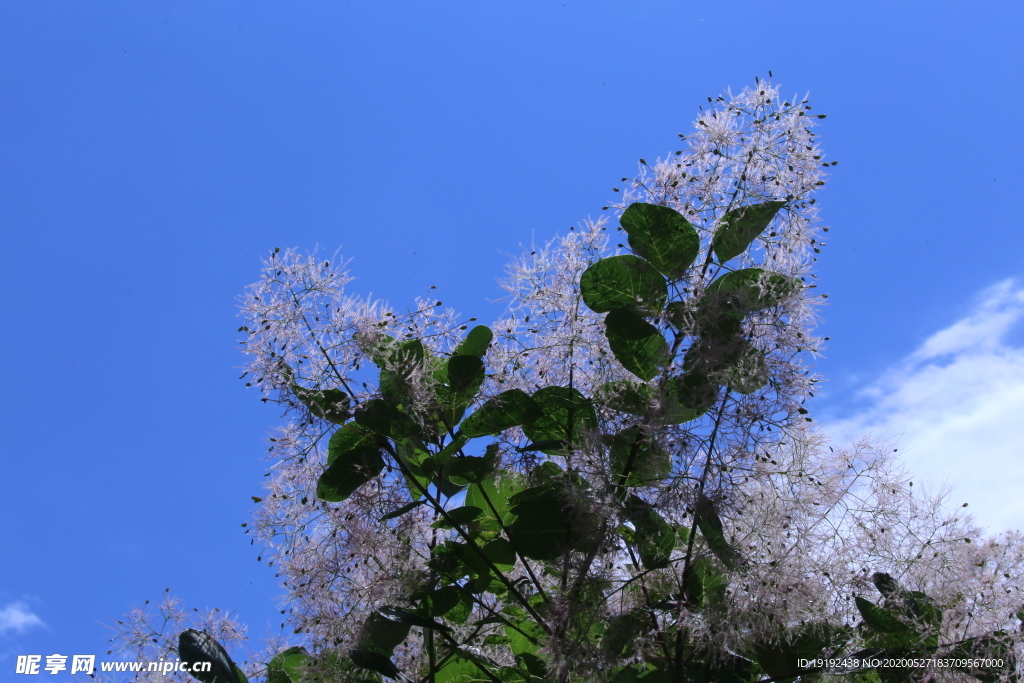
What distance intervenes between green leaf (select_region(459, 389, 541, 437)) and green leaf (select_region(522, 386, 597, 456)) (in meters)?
0.05

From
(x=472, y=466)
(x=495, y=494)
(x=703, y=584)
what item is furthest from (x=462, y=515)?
(x=703, y=584)

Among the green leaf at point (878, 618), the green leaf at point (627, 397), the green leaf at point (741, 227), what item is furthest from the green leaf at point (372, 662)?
the green leaf at point (741, 227)

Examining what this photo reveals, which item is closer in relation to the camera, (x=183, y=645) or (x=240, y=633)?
(x=183, y=645)

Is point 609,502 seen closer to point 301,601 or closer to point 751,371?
point 751,371

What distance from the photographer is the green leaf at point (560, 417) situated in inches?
78.3

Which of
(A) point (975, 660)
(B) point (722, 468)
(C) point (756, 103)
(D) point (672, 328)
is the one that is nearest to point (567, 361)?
(D) point (672, 328)

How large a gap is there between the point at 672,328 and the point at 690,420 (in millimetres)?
219

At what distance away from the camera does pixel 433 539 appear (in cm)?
210

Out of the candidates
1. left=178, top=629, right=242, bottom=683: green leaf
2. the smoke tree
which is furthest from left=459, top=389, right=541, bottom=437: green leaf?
left=178, top=629, right=242, bottom=683: green leaf

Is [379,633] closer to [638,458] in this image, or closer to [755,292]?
[638,458]

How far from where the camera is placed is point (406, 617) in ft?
6.20

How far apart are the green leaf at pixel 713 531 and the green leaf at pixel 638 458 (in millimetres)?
129

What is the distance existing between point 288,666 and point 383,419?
802 mm

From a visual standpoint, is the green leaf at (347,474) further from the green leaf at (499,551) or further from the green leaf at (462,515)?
the green leaf at (499,551)
